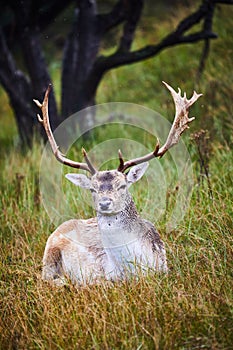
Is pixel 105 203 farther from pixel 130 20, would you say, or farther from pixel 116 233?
pixel 130 20

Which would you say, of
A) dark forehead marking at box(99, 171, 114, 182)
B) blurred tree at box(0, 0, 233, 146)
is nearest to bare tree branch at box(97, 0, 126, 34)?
blurred tree at box(0, 0, 233, 146)

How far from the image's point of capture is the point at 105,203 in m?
4.00

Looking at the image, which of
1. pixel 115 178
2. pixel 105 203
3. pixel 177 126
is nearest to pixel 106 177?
pixel 115 178

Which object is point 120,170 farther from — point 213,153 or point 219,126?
point 219,126

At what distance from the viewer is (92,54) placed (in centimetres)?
782

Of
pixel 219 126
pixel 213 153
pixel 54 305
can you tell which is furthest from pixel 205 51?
pixel 54 305

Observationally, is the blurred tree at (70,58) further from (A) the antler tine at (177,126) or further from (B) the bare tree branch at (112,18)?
(A) the antler tine at (177,126)

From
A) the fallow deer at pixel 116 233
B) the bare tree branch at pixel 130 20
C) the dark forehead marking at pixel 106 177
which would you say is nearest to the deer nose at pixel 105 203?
the fallow deer at pixel 116 233

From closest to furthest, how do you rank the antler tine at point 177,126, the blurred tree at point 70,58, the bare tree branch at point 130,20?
the antler tine at point 177,126
the bare tree branch at point 130,20
the blurred tree at point 70,58

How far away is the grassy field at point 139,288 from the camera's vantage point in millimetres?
3492

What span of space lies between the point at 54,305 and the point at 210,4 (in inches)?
152

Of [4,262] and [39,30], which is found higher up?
[39,30]

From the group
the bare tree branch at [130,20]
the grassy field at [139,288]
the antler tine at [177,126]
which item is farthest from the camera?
the bare tree branch at [130,20]

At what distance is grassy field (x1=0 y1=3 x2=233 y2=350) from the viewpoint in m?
3.49
